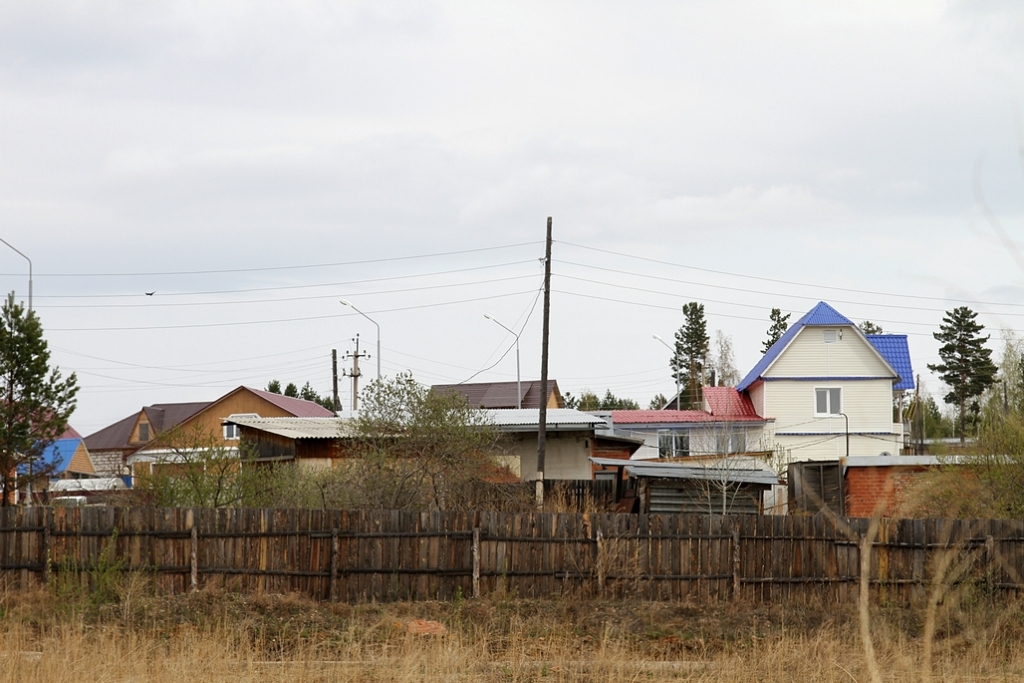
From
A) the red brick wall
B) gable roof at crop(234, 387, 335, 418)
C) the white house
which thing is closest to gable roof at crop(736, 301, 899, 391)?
the white house

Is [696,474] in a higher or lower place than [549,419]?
lower

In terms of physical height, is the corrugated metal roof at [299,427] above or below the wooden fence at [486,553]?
above

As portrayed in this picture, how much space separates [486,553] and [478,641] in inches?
150

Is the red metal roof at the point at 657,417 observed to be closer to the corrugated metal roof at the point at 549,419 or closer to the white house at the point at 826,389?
the white house at the point at 826,389

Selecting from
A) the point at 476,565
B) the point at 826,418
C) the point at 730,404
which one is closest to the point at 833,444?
the point at 826,418

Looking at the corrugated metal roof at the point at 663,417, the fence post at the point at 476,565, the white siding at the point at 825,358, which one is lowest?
the fence post at the point at 476,565

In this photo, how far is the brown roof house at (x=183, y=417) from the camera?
6141 centimetres

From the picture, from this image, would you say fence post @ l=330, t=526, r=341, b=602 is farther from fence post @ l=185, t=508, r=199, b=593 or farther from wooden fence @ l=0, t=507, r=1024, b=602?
fence post @ l=185, t=508, r=199, b=593

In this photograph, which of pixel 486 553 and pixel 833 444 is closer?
pixel 486 553

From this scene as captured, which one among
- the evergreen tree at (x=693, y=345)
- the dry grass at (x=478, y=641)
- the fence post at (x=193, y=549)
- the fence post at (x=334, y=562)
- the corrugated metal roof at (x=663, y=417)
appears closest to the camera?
the dry grass at (x=478, y=641)

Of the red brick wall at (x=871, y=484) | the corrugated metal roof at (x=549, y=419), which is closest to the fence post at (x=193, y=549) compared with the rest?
the corrugated metal roof at (x=549, y=419)

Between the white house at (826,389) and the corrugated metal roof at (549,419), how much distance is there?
15.8 m

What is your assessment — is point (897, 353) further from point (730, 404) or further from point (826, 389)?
point (730, 404)

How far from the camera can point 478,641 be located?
40.9ft
